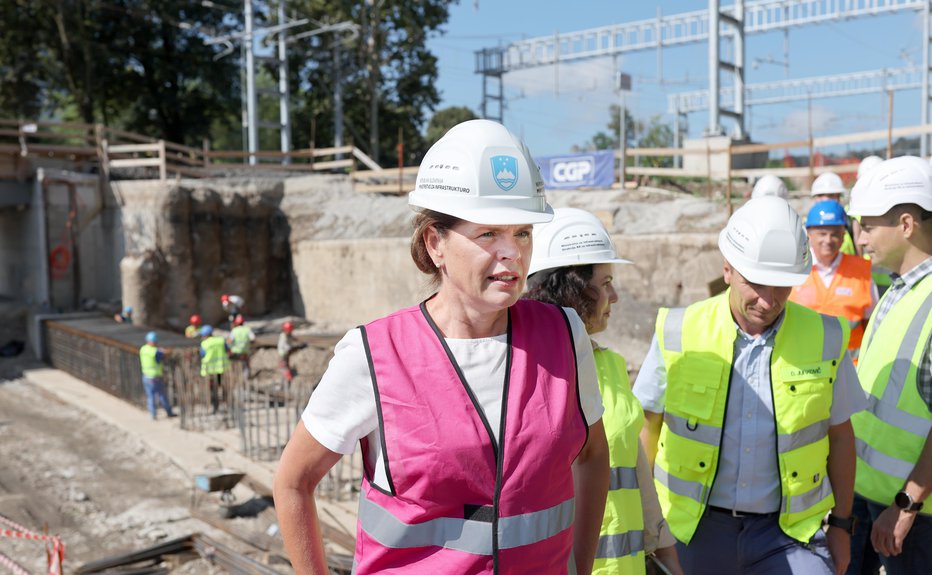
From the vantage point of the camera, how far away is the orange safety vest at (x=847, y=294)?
5.11 meters

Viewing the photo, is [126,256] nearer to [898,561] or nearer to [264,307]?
[264,307]

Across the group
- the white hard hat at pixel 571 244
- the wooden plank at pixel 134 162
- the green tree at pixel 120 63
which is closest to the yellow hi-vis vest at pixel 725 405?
the white hard hat at pixel 571 244

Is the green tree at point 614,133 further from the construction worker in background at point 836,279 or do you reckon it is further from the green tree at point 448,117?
the construction worker in background at point 836,279

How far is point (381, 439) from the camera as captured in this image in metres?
1.84

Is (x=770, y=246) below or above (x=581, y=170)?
below

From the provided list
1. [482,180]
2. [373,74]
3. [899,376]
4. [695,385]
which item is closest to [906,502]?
[899,376]

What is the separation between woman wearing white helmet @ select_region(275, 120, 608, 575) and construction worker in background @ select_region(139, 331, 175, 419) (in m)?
12.1

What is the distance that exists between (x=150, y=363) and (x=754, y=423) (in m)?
11.9

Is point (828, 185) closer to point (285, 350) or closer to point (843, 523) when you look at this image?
point (843, 523)

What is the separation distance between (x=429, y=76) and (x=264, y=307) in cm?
1771

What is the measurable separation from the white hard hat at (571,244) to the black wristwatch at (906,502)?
1.41 meters

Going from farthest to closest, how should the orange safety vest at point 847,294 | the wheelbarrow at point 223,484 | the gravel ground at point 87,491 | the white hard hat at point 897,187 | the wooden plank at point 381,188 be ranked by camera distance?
the wooden plank at point 381,188 → the wheelbarrow at point 223,484 → the gravel ground at point 87,491 → the orange safety vest at point 847,294 → the white hard hat at point 897,187

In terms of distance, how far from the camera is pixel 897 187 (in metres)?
3.22

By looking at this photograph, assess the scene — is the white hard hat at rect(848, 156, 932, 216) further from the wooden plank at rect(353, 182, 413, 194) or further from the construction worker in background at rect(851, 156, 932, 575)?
the wooden plank at rect(353, 182, 413, 194)
